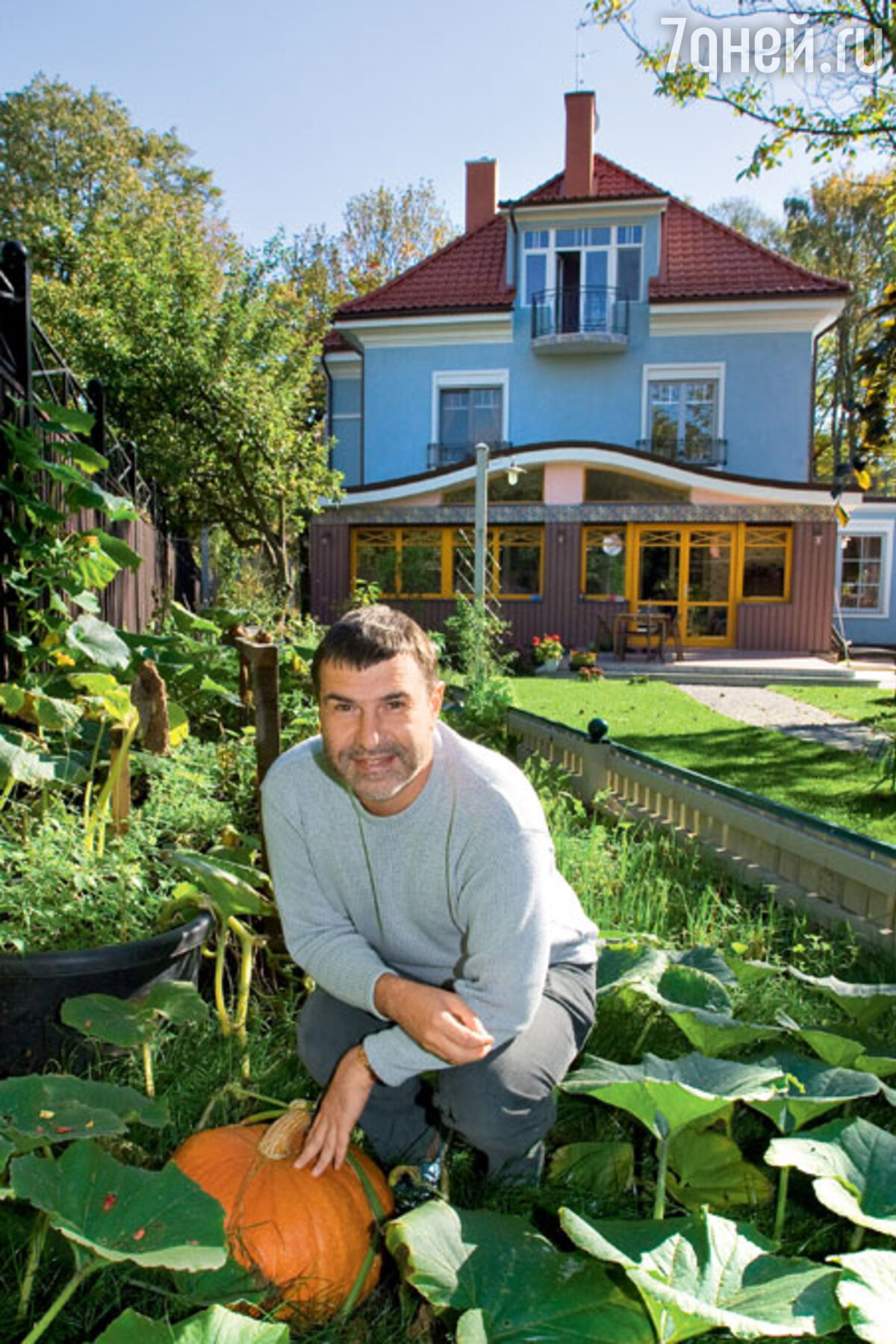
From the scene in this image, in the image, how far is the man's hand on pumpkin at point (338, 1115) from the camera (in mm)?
1674

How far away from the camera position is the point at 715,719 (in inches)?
363

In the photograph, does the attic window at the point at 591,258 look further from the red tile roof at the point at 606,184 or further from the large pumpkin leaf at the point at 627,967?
the large pumpkin leaf at the point at 627,967

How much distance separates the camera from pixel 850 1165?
1537 mm

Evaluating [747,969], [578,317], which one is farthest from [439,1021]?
[578,317]

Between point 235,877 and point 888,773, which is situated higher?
point 235,877

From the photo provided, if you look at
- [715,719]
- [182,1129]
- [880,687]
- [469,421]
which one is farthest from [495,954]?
[469,421]

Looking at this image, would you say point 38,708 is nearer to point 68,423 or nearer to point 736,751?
point 68,423

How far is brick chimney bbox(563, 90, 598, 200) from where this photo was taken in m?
19.9

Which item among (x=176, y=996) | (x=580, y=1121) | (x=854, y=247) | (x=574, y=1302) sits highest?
(x=854, y=247)

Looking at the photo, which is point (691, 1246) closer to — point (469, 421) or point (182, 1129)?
point (182, 1129)

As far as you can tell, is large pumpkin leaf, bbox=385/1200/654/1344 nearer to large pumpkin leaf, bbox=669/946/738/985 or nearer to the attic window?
large pumpkin leaf, bbox=669/946/738/985

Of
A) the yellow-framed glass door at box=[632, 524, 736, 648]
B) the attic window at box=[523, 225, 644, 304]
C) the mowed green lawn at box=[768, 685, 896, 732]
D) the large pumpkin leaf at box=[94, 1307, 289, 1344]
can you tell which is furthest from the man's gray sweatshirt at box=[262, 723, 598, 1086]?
the attic window at box=[523, 225, 644, 304]

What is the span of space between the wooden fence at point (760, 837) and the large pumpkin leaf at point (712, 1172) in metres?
1.58

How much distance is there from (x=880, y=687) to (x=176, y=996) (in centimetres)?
1243
